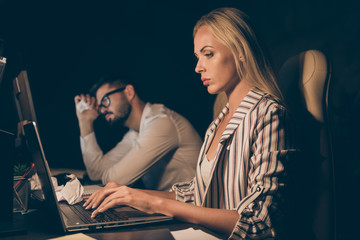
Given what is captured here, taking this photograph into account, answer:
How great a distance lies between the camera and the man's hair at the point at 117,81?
2.82 metres

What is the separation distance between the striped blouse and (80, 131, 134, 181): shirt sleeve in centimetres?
156

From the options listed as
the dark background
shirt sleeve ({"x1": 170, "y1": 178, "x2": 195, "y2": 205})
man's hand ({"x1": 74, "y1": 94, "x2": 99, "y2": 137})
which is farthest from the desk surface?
man's hand ({"x1": 74, "y1": 94, "x2": 99, "y2": 137})

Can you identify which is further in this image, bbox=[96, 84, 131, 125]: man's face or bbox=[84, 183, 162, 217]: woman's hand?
bbox=[96, 84, 131, 125]: man's face

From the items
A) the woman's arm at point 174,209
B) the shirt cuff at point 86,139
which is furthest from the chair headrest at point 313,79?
the shirt cuff at point 86,139

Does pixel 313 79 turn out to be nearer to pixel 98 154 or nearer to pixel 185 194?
pixel 185 194

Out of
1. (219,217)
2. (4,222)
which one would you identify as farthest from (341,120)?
(4,222)

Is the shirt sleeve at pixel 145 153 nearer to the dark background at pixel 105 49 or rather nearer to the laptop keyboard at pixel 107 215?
the dark background at pixel 105 49

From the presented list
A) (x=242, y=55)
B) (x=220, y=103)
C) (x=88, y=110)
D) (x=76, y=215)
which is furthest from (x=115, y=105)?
(x=76, y=215)

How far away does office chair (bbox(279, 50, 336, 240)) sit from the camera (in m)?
1.07

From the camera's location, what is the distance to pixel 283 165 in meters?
1.02

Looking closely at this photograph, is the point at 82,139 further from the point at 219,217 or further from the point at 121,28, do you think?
the point at 219,217

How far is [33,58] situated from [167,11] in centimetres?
118

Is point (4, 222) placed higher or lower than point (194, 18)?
lower

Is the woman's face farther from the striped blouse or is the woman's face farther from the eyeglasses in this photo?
the eyeglasses
